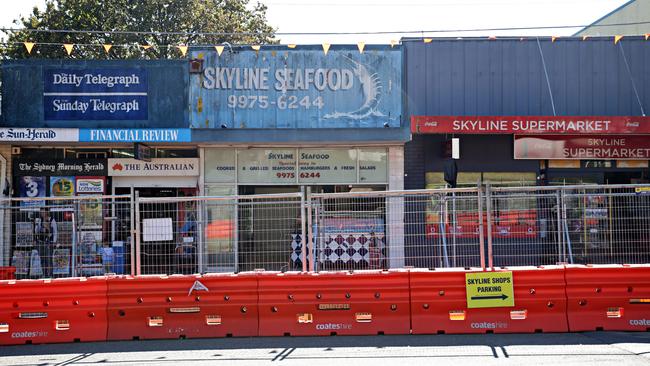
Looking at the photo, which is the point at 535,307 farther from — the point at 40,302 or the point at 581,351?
the point at 40,302

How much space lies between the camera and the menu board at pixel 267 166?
16.8 metres

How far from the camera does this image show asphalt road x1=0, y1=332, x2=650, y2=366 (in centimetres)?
799

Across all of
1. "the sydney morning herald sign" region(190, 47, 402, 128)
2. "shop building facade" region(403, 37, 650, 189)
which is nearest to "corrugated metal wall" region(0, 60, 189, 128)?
"the sydney morning herald sign" region(190, 47, 402, 128)

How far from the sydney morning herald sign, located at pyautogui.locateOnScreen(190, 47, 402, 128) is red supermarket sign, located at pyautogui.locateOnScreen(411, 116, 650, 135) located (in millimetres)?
1291

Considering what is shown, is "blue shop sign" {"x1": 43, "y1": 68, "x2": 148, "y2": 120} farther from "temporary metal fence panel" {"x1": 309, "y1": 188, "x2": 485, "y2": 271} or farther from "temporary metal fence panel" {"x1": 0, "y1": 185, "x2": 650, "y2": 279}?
"temporary metal fence panel" {"x1": 309, "y1": 188, "x2": 485, "y2": 271}

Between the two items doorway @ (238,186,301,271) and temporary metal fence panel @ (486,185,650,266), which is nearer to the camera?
temporary metal fence panel @ (486,185,650,266)

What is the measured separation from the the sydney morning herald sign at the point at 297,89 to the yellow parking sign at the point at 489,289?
7486 millimetres

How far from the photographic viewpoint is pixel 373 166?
16.8 m

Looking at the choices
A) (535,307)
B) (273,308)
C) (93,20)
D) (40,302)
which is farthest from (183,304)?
(93,20)

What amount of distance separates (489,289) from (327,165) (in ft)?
25.8

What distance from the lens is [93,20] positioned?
3203 centimetres

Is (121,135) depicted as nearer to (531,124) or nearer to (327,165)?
(327,165)

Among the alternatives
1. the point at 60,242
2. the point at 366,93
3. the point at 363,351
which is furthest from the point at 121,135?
the point at 363,351

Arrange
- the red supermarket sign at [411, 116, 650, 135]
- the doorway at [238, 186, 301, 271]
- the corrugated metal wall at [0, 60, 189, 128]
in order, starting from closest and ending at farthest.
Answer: the doorway at [238, 186, 301, 271], the red supermarket sign at [411, 116, 650, 135], the corrugated metal wall at [0, 60, 189, 128]
